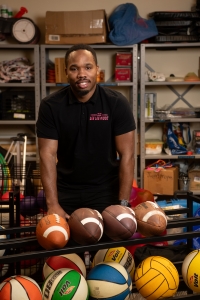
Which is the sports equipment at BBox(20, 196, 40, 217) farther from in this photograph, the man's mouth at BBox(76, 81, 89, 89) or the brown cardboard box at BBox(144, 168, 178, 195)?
the brown cardboard box at BBox(144, 168, 178, 195)

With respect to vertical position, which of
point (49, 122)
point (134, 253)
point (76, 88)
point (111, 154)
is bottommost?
point (134, 253)

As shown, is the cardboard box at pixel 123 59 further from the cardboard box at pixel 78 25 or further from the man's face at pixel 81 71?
the man's face at pixel 81 71

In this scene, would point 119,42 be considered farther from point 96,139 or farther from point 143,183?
point 96,139

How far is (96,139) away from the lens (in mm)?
2596

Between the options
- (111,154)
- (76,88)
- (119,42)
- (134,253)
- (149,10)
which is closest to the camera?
(76,88)

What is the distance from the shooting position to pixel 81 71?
2459mm

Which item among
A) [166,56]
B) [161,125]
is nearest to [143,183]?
[161,125]

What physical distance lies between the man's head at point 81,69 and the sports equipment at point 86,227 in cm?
80

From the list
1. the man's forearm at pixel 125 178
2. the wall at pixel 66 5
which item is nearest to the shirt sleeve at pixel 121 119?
the man's forearm at pixel 125 178

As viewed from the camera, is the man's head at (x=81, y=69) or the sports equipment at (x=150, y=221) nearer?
the sports equipment at (x=150, y=221)

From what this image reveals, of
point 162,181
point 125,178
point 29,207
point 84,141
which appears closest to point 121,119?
point 84,141

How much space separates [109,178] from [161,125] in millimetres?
3539

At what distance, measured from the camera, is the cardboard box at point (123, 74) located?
563cm

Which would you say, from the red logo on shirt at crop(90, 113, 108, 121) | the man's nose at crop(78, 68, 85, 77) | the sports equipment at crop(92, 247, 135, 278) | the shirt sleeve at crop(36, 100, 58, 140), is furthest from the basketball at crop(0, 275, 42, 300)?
the man's nose at crop(78, 68, 85, 77)
